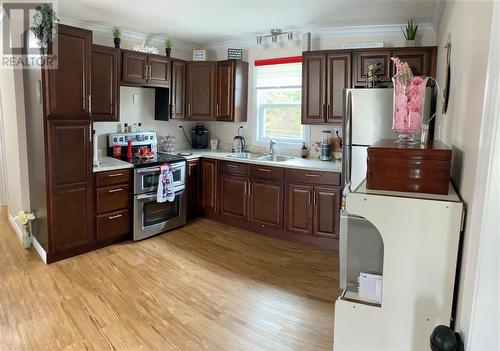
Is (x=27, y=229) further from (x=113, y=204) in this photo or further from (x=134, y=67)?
(x=134, y=67)

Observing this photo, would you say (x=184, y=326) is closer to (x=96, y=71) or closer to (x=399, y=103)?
(x=399, y=103)

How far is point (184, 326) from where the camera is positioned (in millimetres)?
2480

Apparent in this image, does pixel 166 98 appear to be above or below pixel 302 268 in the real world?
above

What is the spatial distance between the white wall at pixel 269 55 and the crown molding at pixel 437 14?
23 cm

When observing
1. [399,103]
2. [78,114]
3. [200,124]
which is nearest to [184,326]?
[399,103]

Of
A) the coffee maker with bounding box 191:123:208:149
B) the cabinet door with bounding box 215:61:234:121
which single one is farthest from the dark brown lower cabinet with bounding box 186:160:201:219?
the cabinet door with bounding box 215:61:234:121

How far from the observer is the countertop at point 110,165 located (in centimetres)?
371

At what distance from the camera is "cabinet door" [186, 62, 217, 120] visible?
493 centimetres

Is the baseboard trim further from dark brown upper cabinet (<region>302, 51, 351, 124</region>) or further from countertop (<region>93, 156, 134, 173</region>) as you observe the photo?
dark brown upper cabinet (<region>302, 51, 351, 124</region>)

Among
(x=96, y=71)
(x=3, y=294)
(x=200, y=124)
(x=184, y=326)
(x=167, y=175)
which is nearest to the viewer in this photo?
(x=184, y=326)

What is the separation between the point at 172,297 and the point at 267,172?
1.86 metres

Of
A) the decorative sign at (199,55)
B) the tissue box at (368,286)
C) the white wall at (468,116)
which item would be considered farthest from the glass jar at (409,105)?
the decorative sign at (199,55)

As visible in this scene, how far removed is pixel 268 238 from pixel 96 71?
2.67 m

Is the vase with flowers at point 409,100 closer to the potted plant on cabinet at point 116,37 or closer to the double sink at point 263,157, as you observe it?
the double sink at point 263,157
